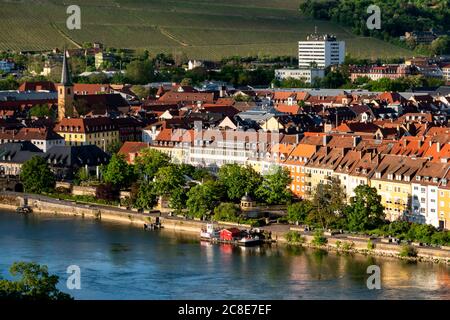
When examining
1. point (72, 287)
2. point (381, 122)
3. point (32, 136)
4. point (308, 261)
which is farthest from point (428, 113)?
point (72, 287)

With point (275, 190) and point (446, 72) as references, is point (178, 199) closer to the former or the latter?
point (275, 190)

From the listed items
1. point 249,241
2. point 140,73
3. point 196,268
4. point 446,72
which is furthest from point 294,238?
point 446,72

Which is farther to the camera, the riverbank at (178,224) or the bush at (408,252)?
the riverbank at (178,224)

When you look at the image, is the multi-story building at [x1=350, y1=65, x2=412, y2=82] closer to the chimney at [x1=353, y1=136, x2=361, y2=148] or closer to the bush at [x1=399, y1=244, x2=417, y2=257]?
the chimney at [x1=353, y1=136, x2=361, y2=148]

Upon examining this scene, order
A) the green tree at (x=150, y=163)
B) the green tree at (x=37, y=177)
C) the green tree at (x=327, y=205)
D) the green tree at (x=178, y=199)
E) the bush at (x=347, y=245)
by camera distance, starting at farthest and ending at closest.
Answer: the green tree at (x=37, y=177)
the green tree at (x=150, y=163)
the green tree at (x=178, y=199)
the green tree at (x=327, y=205)
the bush at (x=347, y=245)

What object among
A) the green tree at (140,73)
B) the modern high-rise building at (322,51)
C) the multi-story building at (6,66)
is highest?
the modern high-rise building at (322,51)

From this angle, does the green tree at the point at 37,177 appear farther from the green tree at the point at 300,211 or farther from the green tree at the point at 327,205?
the green tree at the point at 327,205

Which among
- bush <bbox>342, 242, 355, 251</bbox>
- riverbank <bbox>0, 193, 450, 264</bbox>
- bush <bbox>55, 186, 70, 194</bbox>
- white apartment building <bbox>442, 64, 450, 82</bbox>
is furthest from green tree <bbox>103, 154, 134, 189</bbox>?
white apartment building <bbox>442, 64, 450, 82</bbox>

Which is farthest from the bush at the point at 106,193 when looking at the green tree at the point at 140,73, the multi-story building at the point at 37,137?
the green tree at the point at 140,73
